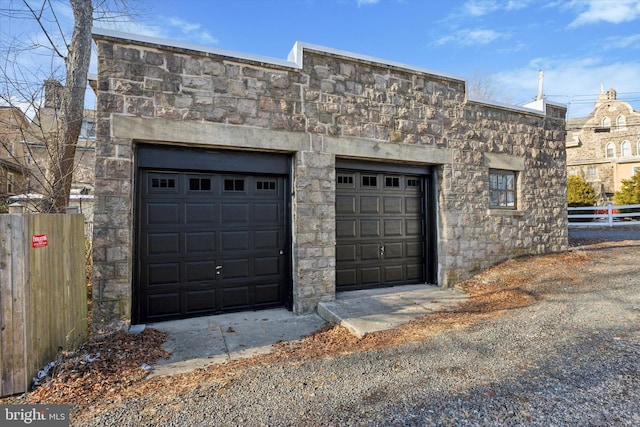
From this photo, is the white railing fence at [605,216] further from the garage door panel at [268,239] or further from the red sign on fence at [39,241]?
the red sign on fence at [39,241]

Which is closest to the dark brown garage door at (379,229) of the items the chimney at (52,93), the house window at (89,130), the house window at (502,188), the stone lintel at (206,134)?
the stone lintel at (206,134)

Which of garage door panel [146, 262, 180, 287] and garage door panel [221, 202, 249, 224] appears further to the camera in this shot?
garage door panel [221, 202, 249, 224]

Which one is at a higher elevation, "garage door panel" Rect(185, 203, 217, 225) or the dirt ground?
"garage door panel" Rect(185, 203, 217, 225)

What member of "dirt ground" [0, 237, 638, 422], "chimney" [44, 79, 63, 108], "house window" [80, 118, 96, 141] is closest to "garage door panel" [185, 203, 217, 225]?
"dirt ground" [0, 237, 638, 422]

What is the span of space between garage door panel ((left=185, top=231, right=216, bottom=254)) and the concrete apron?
1105mm

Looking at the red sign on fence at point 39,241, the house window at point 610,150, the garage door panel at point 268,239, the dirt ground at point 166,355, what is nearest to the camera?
the dirt ground at point 166,355

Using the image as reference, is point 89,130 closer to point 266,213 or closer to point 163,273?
point 163,273

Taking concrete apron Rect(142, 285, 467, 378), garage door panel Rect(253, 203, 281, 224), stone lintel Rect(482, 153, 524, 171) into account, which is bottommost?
concrete apron Rect(142, 285, 467, 378)

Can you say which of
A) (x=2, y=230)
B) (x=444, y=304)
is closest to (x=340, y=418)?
(x=2, y=230)

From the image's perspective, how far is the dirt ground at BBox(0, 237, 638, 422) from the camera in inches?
123

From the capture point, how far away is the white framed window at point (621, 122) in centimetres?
2931

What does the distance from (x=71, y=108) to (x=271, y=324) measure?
521 centimetres

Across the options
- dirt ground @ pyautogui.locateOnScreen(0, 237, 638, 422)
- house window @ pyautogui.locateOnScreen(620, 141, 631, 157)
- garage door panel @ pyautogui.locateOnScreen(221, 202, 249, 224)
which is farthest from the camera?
house window @ pyautogui.locateOnScreen(620, 141, 631, 157)

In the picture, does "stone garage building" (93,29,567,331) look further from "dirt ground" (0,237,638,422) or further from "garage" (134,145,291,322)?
"dirt ground" (0,237,638,422)
